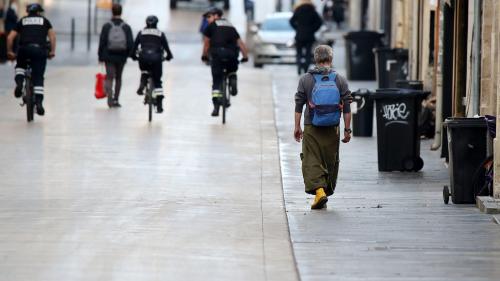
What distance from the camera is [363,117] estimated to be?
2130cm

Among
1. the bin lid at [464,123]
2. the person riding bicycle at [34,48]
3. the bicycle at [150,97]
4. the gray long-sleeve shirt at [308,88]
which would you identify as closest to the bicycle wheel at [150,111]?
the bicycle at [150,97]

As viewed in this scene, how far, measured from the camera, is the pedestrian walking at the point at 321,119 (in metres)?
14.1

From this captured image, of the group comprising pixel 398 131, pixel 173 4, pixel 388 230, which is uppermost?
pixel 173 4

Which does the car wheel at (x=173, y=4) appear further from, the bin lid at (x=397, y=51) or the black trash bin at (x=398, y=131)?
the black trash bin at (x=398, y=131)

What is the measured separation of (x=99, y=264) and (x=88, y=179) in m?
5.24

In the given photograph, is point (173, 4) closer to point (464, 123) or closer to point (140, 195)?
point (140, 195)

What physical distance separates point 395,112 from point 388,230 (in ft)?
14.7

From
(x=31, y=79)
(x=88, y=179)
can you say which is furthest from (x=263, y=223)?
(x=31, y=79)

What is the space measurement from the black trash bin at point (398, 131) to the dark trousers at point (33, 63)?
283 inches

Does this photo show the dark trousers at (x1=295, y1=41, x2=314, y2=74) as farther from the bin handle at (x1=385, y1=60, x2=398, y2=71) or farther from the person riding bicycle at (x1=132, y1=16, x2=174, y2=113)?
the person riding bicycle at (x1=132, y1=16, x2=174, y2=113)

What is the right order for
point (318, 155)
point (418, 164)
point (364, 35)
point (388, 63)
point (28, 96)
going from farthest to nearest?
point (364, 35), point (388, 63), point (28, 96), point (418, 164), point (318, 155)

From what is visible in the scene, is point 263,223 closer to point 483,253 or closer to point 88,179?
point 483,253

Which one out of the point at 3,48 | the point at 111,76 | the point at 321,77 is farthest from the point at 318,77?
the point at 3,48

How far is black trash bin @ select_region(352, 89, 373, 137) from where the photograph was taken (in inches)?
836
